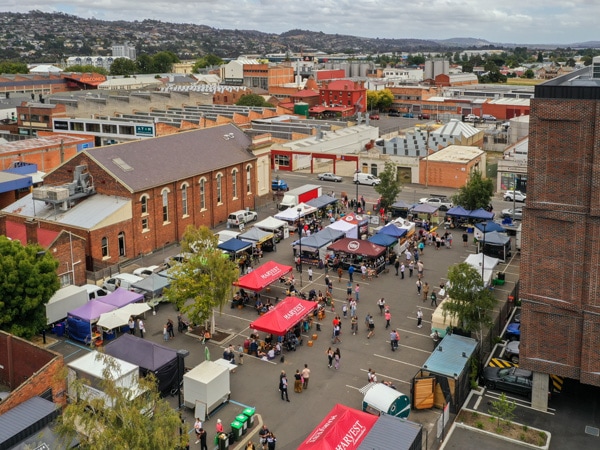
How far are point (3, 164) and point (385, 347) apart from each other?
45.9 m

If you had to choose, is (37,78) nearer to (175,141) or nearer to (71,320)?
(175,141)

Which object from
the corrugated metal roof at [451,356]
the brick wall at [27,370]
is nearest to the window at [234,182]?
the brick wall at [27,370]

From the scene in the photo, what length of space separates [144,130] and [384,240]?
136ft

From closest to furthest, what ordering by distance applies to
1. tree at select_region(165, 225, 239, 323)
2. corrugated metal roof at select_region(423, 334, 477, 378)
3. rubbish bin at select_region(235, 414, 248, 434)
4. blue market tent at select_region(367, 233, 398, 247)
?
1. rubbish bin at select_region(235, 414, 248, 434)
2. corrugated metal roof at select_region(423, 334, 477, 378)
3. tree at select_region(165, 225, 239, 323)
4. blue market tent at select_region(367, 233, 398, 247)

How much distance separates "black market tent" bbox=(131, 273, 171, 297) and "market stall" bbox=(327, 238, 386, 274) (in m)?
12.0

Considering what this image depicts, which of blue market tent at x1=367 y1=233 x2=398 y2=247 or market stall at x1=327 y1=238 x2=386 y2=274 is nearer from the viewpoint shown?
market stall at x1=327 y1=238 x2=386 y2=274

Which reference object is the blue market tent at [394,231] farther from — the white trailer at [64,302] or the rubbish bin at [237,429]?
the rubbish bin at [237,429]

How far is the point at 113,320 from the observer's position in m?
32.8

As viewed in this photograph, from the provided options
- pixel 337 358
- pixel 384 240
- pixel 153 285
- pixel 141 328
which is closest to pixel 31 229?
pixel 153 285

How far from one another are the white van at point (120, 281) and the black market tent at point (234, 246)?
6696 millimetres

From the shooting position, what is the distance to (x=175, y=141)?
5222 centimetres

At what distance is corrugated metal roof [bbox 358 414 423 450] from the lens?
66.8 ft

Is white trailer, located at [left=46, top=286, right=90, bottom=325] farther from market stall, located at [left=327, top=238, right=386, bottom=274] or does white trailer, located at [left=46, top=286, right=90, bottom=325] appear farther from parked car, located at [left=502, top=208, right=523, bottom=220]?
parked car, located at [left=502, top=208, right=523, bottom=220]

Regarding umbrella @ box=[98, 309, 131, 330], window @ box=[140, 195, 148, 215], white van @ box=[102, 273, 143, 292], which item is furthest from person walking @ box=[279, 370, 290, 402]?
window @ box=[140, 195, 148, 215]
